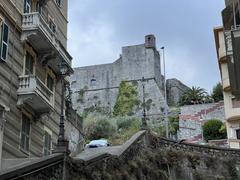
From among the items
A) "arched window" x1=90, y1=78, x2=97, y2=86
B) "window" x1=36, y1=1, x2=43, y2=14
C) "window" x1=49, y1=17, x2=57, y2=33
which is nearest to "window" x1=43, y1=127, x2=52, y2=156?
"window" x1=49, y1=17, x2=57, y2=33

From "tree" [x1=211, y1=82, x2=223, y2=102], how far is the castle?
30.0 feet

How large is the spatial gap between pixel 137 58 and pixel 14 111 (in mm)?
67343

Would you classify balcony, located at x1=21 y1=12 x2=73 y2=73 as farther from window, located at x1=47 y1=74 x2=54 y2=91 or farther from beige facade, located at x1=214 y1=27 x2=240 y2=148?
beige facade, located at x1=214 y1=27 x2=240 y2=148

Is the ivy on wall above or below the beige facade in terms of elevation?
above

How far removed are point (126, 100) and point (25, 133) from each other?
62.4 m

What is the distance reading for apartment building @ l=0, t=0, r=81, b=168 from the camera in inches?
946

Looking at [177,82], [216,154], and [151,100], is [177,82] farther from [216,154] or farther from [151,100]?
[216,154]

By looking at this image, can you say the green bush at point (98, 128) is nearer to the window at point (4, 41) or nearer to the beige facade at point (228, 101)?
the beige facade at point (228, 101)

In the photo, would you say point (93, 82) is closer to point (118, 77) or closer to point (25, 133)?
point (118, 77)

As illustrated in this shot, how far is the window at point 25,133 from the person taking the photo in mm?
25153

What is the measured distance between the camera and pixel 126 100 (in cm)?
8781

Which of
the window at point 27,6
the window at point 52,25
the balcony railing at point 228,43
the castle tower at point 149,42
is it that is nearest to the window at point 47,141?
the window at point 52,25

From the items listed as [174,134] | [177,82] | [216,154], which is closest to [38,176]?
[216,154]

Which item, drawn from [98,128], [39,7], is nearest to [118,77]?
[98,128]
